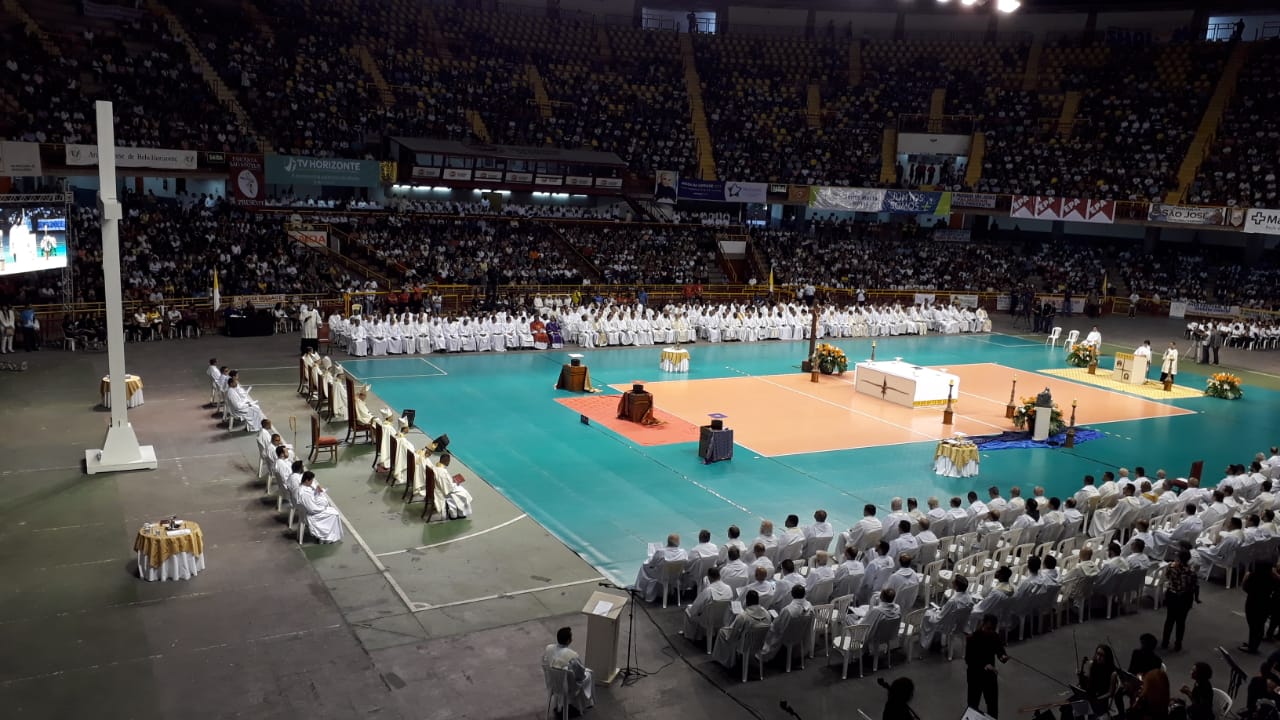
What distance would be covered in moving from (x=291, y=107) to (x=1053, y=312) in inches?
1212

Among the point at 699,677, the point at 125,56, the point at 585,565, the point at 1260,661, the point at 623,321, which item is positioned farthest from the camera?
the point at 125,56

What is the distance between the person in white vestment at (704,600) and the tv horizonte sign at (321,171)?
2972cm

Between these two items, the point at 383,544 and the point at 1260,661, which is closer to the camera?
the point at 1260,661

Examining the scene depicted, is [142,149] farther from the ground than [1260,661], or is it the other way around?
[142,149]

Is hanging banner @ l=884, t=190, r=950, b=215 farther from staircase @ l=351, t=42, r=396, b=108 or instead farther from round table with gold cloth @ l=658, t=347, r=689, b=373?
staircase @ l=351, t=42, r=396, b=108

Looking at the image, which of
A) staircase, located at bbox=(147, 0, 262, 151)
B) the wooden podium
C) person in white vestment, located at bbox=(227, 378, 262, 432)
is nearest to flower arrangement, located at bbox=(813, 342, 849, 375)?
the wooden podium

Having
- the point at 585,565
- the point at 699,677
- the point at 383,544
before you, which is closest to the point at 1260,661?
the point at 699,677

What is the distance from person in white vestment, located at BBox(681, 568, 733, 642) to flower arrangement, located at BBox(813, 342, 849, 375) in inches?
654

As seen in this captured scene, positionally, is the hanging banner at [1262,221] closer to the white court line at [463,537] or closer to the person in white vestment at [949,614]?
the person in white vestment at [949,614]

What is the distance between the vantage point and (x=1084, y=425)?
22.7 metres

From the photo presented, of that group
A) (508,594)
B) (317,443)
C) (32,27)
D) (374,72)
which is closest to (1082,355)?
(317,443)

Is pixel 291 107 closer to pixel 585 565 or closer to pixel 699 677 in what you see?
pixel 585 565

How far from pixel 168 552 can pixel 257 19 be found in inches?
1452

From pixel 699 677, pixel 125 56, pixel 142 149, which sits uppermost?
pixel 125 56
